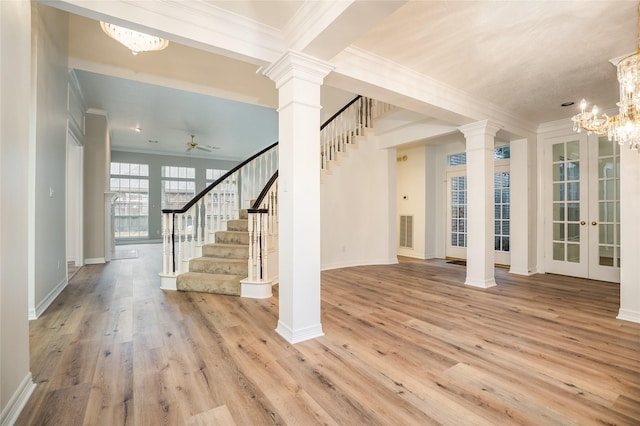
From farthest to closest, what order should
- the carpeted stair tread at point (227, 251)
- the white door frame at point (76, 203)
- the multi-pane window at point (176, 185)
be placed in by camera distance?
the multi-pane window at point (176, 185) → the white door frame at point (76, 203) → the carpeted stair tread at point (227, 251)

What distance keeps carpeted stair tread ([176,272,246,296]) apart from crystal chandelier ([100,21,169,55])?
276 centimetres

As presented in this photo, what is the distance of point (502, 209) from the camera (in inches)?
239

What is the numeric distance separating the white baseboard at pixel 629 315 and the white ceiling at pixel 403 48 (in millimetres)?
2574

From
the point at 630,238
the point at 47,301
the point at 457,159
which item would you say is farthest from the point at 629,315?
the point at 47,301

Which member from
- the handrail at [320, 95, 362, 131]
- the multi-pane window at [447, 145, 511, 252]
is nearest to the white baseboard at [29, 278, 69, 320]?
the handrail at [320, 95, 362, 131]

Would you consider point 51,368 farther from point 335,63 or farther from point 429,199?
point 429,199

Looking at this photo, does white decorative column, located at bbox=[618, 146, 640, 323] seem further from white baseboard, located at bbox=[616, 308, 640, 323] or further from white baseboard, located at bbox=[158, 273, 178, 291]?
white baseboard, located at bbox=[158, 273, 178, 291]

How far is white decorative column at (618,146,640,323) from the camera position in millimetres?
2982

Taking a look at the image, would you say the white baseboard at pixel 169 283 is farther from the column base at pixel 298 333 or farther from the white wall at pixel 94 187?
the white wall at pixel 94 187

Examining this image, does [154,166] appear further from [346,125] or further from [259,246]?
[259,246]

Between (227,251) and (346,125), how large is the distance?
11.3 ft

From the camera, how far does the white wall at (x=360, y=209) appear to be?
5.60 meters

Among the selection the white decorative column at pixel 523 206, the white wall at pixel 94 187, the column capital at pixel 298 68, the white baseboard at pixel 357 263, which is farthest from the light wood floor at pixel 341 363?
the white wall at pixel 94 187

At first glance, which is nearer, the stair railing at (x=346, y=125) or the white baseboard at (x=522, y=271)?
the white baseboard at (x=522, y=271)
